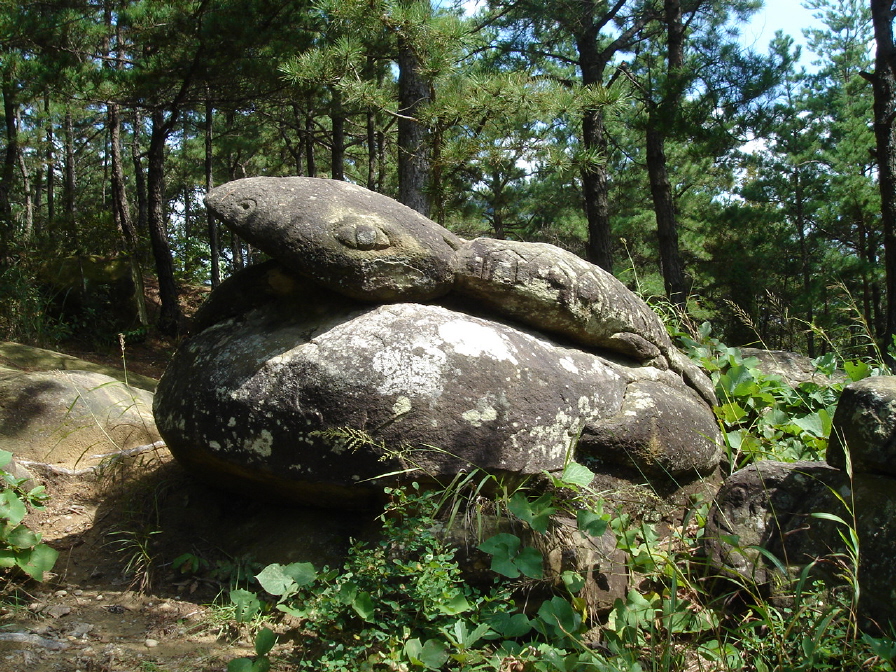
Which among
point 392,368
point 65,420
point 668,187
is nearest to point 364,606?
point 392,368

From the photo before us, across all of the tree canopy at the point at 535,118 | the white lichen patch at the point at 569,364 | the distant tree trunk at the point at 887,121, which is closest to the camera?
the white lichen patch at the point at 569,364

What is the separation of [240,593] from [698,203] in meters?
14.1

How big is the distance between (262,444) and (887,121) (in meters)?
6.80

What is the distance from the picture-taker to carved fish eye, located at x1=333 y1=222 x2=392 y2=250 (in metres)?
3.12

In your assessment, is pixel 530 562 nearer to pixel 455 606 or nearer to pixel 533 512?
pixel 533 512

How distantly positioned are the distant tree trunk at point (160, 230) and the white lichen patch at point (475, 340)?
6.28 meters

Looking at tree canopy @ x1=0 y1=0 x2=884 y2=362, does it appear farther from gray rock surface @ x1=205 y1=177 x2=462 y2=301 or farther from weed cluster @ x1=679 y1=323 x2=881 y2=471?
gray rock surface @ x1=205 y1=177 x2=462 y2=301

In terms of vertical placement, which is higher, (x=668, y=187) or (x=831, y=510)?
(x=668, y=187)

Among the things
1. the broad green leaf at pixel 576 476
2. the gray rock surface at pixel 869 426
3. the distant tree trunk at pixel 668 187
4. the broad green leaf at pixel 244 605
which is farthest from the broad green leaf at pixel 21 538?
the distant tree trunk at pixel 668 187

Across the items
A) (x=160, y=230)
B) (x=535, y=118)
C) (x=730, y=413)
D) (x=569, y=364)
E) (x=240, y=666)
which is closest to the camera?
(x=240, y=666)

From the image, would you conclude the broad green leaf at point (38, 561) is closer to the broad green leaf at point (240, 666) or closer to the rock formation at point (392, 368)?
the rock formation at point (392, 368)

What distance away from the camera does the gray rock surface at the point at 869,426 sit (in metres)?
2.44

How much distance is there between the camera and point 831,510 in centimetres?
261

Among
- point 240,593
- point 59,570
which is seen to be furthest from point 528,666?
point 59,570
